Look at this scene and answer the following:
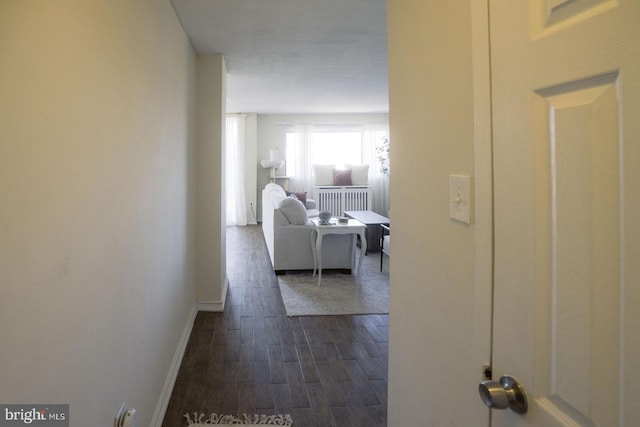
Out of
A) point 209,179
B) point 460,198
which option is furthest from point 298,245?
point 460,198

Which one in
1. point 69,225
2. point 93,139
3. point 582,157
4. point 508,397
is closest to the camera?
point 582,157

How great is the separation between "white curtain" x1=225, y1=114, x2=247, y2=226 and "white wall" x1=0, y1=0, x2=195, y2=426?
243 inches

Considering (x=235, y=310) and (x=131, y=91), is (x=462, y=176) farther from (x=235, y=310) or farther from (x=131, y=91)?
(x=235, y=310)

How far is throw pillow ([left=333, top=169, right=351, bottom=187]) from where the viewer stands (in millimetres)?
8328

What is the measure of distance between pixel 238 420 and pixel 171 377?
21.8 inches

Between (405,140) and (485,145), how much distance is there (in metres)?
0.50

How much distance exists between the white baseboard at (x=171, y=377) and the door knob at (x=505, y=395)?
170 centimetres

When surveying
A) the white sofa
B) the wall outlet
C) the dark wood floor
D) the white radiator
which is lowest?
the dark wood floor

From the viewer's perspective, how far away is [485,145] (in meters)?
0.80

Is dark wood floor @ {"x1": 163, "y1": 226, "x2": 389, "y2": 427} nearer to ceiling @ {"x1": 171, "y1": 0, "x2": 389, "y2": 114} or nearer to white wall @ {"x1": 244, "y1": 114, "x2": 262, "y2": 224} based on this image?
ceiling @ {"x1": 171, "y1": 0, "x2": 389, "y2": 114}

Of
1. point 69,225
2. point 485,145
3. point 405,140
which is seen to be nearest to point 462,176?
point 485,145

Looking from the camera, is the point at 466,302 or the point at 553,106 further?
the point at 466,302

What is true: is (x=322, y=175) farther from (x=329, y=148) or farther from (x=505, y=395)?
(x=505, y=395)

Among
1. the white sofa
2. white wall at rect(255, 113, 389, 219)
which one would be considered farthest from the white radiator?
the white sofa
